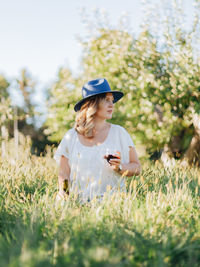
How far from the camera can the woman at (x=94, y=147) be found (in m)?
3.32

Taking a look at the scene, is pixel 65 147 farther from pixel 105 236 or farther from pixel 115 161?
pixel 105 236

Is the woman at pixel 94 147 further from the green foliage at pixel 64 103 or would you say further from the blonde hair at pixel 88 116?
the green foliage at pixel 64 103

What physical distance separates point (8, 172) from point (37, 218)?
1.78 m

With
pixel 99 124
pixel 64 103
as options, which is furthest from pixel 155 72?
pixel 99 124

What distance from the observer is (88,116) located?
133 inches

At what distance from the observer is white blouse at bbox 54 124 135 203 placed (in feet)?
10.9

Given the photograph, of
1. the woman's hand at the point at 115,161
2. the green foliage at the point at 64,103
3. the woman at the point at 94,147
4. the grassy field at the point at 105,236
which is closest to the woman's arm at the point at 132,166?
the woman at the point at 94,147

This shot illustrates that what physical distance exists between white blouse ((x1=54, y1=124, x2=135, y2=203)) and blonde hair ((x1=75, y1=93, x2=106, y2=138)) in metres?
0.13

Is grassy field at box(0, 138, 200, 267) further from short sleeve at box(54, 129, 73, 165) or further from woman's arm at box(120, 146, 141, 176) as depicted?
short sleeve at box(54, 129, 73, 165)

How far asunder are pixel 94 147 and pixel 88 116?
34 centimetres

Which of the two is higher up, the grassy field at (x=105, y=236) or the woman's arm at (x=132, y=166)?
the woman's arm at (x=132, y=166)

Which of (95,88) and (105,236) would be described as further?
(95,88)

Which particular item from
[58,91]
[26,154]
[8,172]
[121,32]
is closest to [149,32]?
[121,32]

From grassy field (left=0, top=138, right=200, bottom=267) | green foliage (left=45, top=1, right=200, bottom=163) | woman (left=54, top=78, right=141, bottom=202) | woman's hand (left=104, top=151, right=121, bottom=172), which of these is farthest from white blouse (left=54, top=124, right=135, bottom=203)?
green foliage (left=45, top=1, right=200, bottom=163)
